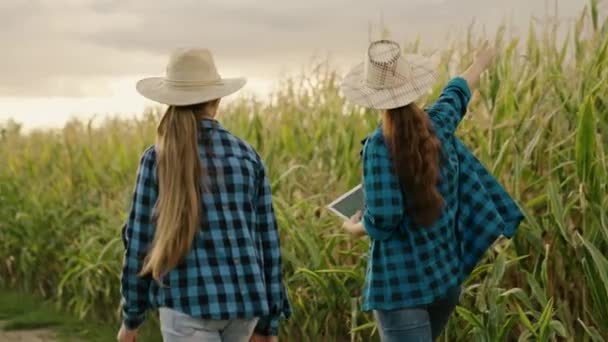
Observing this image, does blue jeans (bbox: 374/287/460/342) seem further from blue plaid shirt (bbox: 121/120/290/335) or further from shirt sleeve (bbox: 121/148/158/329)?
shirt sleeve (bbox: 121/148/158/329)

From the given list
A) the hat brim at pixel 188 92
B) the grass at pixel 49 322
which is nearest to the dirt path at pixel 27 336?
the grass at pixel 49 322

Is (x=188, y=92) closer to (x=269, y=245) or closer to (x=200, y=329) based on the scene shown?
(x=269, y=245)

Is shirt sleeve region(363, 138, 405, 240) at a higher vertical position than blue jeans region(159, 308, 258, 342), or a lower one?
higher

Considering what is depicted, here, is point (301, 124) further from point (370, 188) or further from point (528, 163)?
point (370, 188)

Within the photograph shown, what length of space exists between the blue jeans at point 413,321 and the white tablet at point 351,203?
41 centimetres

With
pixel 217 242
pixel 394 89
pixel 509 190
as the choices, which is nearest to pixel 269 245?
pixel 217 242

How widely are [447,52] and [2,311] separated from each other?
4557 millimetres

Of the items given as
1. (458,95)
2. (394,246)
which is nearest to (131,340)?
(394,246)

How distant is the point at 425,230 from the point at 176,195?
2.63 feet

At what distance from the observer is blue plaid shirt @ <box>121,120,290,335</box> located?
3.27 metres

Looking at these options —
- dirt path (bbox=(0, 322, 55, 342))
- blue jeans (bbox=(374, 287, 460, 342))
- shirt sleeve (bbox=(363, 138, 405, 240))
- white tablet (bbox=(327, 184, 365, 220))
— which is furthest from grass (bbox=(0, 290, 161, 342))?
shirt sleeve (bbox=(363, 138, 405, 240))

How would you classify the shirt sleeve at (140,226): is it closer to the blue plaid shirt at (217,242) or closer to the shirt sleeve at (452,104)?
the blue plaid shirt at (217,242)

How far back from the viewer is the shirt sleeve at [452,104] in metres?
3.68

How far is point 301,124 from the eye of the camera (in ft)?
22.4
